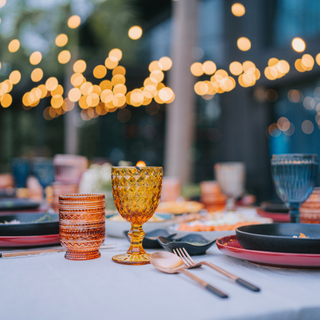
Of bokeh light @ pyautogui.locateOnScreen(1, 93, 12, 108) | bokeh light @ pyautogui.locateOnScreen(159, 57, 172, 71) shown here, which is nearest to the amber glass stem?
bokeh light @ pyautogui.locateOnScreen(159, 57, 172, 71)

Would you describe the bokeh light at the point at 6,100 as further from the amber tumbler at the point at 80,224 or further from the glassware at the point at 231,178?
the amber tumbler at the point at 80,224

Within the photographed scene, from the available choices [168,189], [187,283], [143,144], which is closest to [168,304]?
[187,283]

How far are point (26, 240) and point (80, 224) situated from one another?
20 centimetres

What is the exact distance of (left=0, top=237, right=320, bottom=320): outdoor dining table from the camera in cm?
46

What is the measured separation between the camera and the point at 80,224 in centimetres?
73

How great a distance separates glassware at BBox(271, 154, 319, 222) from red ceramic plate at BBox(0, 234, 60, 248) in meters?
0.59

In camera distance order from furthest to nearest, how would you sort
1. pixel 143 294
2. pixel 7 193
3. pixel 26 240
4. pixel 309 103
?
pixel 309 103
pixel 7 193
pixel 26 240
pixel 143 294

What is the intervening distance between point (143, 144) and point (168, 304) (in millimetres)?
8160

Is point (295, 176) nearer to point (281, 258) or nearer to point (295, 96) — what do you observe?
point (281, 258)

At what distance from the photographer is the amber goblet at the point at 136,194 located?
720 mm

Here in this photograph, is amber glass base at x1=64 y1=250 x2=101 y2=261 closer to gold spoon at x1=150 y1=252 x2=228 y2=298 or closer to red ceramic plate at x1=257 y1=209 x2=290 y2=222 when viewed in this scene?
gold spoon at x1=150 y1=252 x2=228 y2=298

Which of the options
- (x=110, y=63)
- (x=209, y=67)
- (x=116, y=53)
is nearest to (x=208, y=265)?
(x=209, y=67)

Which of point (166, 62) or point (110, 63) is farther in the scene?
point (110, 63)

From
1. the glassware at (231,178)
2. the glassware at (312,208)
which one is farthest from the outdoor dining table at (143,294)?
the glassware at (231,178)
